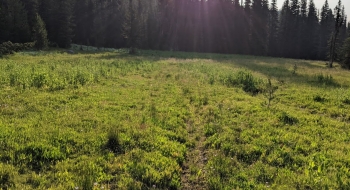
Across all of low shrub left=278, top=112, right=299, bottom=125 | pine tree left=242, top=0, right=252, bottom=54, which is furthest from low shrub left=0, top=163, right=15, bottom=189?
pine tree left=242, top=0, right=252, bottom=54

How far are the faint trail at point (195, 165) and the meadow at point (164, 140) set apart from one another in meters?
0.03

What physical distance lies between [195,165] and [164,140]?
1464 mm

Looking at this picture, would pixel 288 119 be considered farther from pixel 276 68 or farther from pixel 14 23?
pixel 14 23

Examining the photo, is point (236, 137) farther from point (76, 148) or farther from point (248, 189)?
point (76, 148)

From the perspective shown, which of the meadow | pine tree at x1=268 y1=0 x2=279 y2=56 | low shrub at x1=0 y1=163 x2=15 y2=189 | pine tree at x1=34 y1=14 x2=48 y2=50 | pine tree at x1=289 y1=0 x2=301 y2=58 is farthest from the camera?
pine tree at x1=289 y1=0 x2=301 y2=58

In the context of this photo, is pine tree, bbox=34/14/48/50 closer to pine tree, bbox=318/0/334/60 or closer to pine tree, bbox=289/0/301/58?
pine tree, bbox=289/0/301/58

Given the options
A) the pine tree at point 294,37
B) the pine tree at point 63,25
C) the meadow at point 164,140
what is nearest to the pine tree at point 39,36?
the pine tree at point 63,25

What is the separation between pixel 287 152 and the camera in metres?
7.48

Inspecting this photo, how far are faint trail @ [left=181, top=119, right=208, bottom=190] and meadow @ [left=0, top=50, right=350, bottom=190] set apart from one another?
0.03m

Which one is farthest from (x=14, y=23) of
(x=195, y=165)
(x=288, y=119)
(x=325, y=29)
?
(x=325, y=29)

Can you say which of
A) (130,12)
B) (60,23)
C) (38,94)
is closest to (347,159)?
(38,94)

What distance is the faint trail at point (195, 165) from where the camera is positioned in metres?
6.13

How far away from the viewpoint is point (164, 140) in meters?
8.02

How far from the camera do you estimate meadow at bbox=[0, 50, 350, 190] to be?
5964 mm
